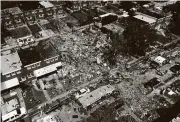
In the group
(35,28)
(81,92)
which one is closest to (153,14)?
(81,92)

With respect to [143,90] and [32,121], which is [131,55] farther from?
[32,121]

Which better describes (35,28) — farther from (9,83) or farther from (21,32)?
(9,83)

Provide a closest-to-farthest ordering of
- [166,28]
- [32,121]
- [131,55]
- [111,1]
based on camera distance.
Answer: [32,121] < [131,55] < [166,28] < [111,1]

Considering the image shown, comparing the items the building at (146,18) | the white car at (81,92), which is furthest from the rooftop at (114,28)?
the white car at (81,92)

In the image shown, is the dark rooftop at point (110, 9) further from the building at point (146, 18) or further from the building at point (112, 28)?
the building at point (112, 28)

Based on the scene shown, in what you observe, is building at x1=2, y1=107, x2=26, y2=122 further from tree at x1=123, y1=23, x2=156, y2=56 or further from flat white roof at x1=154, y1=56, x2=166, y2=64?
flat white roof at x1=154, y1=56, x2=166, y2=64

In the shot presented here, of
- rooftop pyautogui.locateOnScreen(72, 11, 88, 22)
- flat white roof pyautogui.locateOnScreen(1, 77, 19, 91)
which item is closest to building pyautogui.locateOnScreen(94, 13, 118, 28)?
rooftop pyautogui.locateOnScreen(72, 11, 88, 22)

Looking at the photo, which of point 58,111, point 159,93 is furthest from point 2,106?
point 159,93
